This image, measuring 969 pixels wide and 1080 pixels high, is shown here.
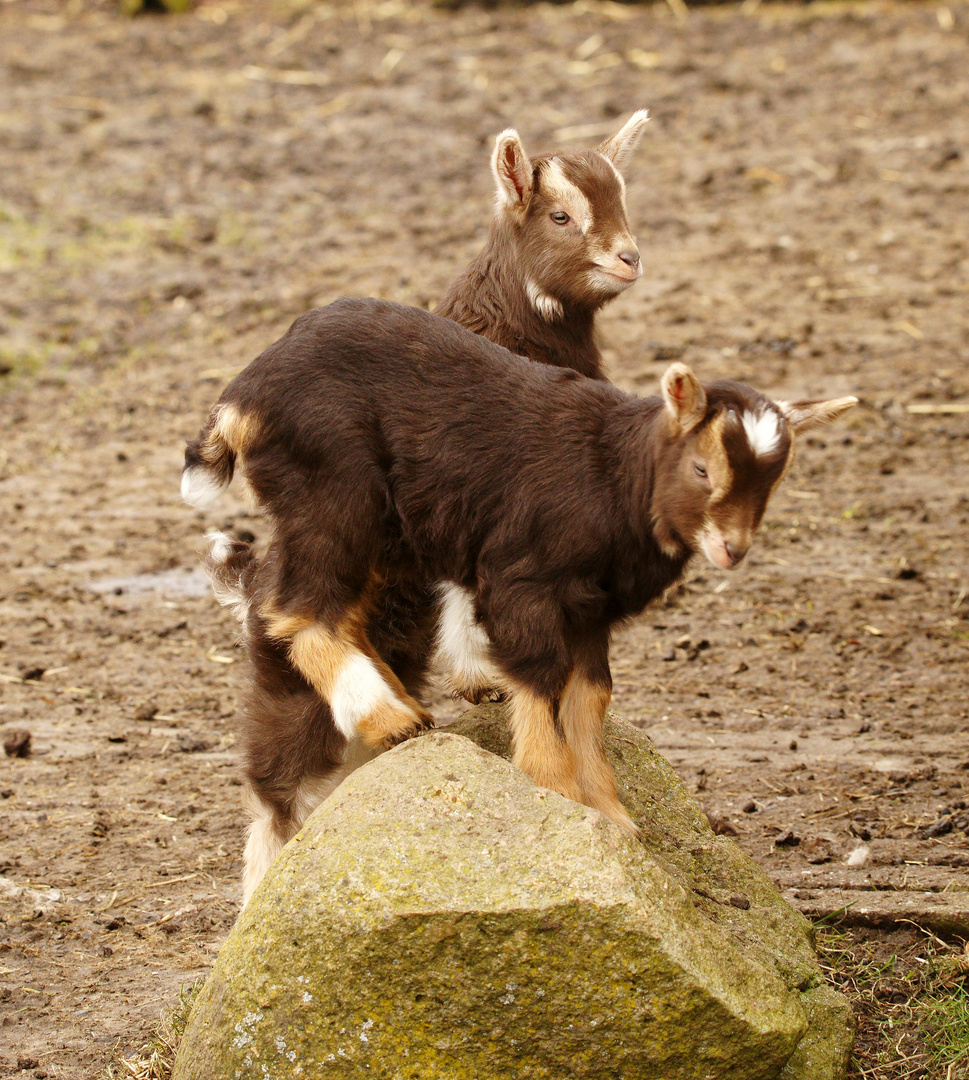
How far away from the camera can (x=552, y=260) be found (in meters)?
5.41

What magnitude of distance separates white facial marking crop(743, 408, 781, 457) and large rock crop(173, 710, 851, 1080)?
1054 mm

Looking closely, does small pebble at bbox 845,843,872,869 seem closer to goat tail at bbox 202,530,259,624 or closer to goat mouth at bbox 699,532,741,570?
goat mouth at bbox 699,532,741,570

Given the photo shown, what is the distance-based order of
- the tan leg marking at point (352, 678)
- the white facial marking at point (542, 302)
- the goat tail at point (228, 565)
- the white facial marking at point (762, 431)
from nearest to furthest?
the white facial marking at point (762, 431)
the tan leg marking at point (352, 678)
the goat tail at point (228, 565)
the white facial marking at point (542, 302)


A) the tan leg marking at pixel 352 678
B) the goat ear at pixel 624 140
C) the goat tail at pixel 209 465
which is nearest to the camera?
the tan leg marking at pixel 352 678

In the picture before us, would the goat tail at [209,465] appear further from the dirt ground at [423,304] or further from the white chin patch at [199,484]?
the dirt ground at [423,304]

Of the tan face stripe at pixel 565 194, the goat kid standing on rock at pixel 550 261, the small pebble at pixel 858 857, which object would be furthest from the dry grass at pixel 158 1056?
the tan face stripe at pixel 565 194

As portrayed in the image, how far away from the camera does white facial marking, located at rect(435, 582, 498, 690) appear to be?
4.41 m

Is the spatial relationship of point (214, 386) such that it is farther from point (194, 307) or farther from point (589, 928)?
point (589, 928)

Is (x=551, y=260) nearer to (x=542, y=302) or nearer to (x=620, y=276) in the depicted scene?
(x=542, y=302)

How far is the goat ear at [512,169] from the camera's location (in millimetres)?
5441

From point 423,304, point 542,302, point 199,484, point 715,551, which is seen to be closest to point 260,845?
point 199,484

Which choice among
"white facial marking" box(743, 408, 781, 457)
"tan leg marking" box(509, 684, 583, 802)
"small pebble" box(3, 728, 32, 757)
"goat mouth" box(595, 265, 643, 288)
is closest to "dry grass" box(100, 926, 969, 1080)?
"tan leg marking" box(509, 684, 583, 802)

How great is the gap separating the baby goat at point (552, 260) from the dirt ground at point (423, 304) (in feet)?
4.22

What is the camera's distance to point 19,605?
7.68m
